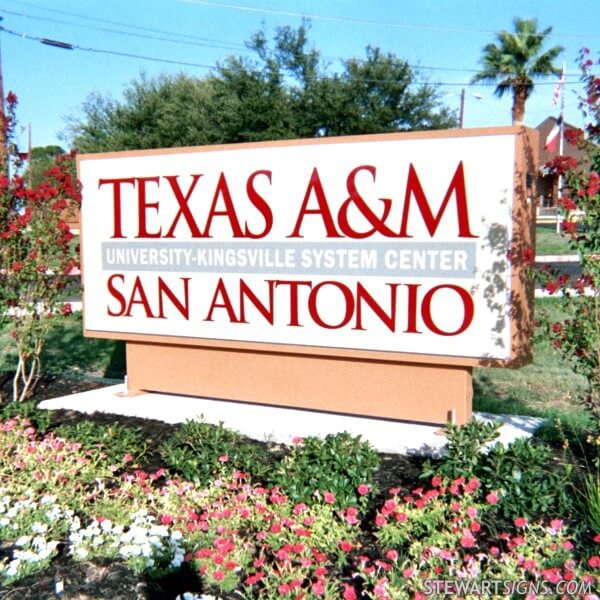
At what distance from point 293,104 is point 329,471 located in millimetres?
27464

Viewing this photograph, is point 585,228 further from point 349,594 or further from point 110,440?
point 110,440

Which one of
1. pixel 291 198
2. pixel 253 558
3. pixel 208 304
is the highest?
pixel 291 198

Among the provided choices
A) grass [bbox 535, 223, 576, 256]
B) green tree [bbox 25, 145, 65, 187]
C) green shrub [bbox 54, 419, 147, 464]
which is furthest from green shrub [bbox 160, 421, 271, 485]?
grass [bbox 535, 223, 576, 256]

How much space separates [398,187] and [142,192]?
232 cm

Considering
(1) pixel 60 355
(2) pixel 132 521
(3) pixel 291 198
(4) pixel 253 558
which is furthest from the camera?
(1) pixel 60 355

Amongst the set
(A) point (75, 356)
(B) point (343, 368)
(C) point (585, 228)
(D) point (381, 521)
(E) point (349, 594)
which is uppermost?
(C) point (585, 228)

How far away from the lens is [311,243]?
6.09 metres

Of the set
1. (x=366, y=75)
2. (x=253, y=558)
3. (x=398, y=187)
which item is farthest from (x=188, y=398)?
(x=366, y=75)

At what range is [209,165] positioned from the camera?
648cm

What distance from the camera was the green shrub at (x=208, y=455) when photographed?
191 inches

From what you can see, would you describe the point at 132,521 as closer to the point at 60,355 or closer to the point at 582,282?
the point at 582,282

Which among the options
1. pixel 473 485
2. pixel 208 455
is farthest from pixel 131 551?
pixel 473 485

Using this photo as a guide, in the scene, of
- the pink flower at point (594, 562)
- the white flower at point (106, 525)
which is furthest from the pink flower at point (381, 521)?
the white flower at point (106, 525)

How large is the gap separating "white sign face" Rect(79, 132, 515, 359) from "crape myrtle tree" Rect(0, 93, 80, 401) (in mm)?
263
